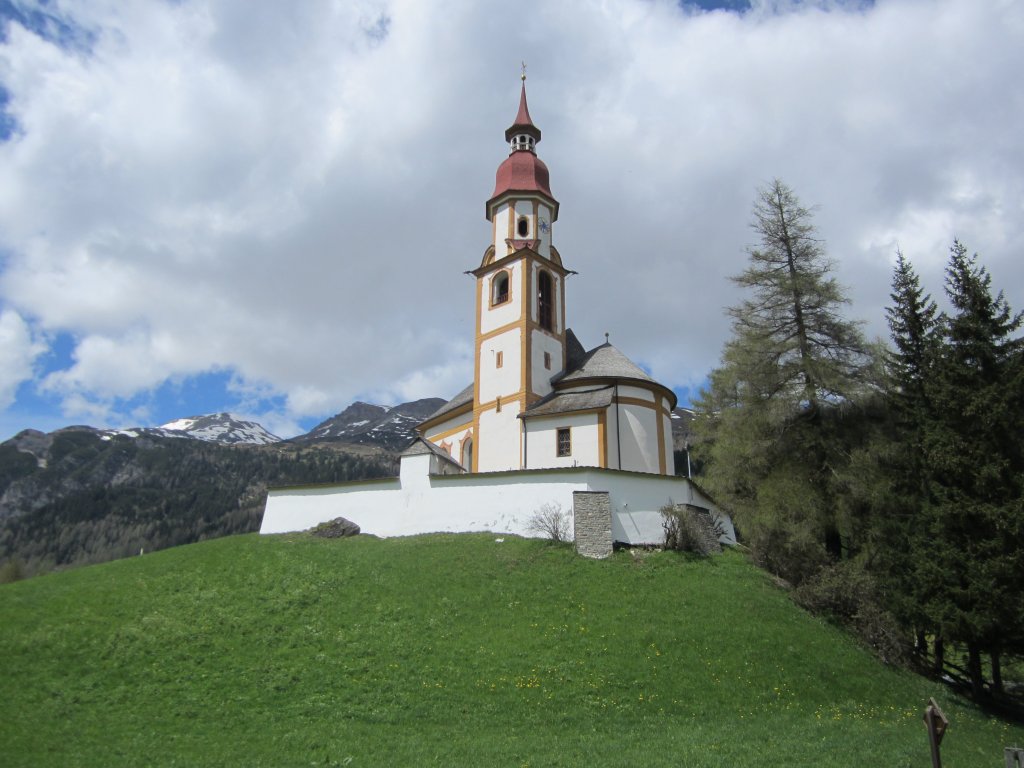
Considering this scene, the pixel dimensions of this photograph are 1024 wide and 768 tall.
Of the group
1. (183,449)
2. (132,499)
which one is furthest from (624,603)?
(183,449)

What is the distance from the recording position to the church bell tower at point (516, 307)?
101 ft

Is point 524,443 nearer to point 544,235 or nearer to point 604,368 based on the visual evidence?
point 604,368

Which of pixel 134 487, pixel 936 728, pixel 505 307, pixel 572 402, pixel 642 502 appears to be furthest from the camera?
pixel 134 487

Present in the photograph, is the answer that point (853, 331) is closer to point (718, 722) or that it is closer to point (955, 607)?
point (955, 607)

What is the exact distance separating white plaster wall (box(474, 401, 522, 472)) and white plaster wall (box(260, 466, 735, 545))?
4.59 meters

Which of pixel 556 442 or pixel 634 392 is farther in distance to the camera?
pixel 634 392

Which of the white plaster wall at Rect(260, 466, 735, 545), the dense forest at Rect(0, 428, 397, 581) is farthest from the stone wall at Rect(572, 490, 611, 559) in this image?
the dense forest at Rect(0, 428, 397, 581)

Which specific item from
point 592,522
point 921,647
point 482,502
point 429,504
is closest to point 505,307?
point 429,504

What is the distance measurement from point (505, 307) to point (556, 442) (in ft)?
24.0

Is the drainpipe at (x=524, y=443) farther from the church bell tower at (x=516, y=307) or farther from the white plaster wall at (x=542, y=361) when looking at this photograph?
the white plaster wall at (x=542, y=361)

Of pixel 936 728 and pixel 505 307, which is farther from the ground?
pixel 505 307

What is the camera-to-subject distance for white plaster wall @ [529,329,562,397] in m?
31.3

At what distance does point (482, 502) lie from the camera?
81.8 ft

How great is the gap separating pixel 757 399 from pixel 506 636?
12.8m
